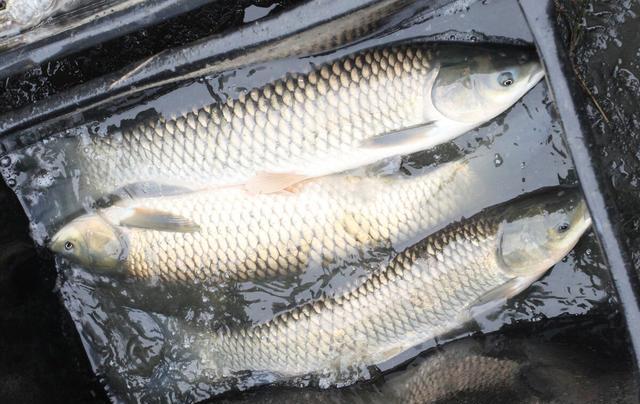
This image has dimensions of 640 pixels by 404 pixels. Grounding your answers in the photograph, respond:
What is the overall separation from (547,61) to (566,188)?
51 cm

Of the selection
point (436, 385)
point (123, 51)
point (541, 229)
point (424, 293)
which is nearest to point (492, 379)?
point (436, 385)

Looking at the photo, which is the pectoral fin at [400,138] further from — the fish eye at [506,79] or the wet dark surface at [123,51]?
the wet dark surface at [123,51]

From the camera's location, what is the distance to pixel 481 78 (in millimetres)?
1862

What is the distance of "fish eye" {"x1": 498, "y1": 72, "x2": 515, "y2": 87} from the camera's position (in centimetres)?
184

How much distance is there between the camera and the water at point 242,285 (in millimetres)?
1960

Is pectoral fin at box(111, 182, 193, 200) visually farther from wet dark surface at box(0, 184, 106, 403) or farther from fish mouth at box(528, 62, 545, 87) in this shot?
fish mouth at box(528, 62, 545, 87)

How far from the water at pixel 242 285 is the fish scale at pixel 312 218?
88 mm

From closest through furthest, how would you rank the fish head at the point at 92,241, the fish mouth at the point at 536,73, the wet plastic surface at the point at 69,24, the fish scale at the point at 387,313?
the wet plastic surface at the point at 69,24, the fish mouth at the point at 536,73, the fish scale at the point at 387,313, the fish head at the point at 92,241

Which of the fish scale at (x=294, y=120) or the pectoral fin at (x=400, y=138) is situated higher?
the fish scale at (x=294, y=120)

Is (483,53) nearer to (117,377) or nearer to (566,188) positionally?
(566,188)

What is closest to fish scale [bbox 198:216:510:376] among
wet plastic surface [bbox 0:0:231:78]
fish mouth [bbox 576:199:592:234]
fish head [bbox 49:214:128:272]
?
fish mouth [bbox 576:199:592:234]

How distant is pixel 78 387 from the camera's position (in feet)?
7.31

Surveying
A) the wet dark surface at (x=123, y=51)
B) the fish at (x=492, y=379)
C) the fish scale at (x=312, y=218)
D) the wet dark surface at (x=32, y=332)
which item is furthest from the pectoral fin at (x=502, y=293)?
the wet dark surface at (x=32, y=332)

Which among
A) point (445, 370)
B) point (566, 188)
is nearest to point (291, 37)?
point (566, 188)
